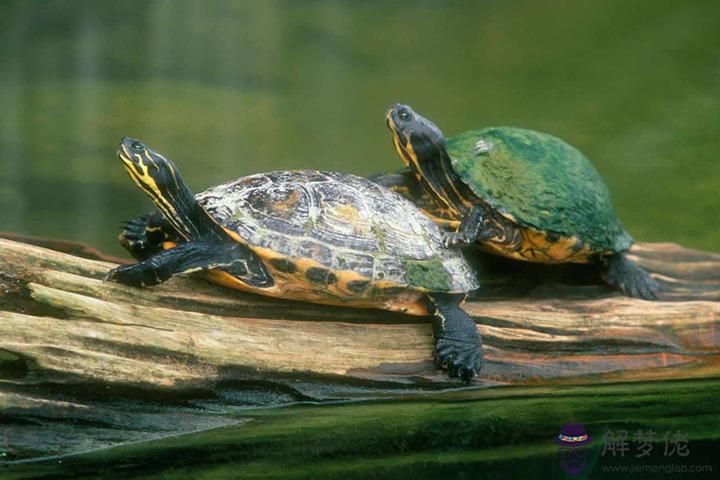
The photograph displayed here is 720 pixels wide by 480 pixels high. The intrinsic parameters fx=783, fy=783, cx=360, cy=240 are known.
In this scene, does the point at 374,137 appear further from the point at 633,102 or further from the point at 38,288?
the point at 38,288

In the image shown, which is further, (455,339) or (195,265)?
(455,339)

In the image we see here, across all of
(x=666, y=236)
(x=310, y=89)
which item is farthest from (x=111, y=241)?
(x=666, y=236)

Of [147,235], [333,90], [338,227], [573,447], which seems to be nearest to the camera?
[573,447]

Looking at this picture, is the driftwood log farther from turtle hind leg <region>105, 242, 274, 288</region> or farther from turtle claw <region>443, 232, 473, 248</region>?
turtle claw <region>443, 232, 473, 248</region>

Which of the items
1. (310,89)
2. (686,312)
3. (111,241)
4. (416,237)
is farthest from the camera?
(310,89)

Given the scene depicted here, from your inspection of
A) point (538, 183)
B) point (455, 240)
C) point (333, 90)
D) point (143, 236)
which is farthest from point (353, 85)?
point (143, 236)

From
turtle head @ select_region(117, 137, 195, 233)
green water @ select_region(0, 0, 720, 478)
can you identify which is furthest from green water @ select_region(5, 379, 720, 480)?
green water @ select_region(0, 0, 720, 478)

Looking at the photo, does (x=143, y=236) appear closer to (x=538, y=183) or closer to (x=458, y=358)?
(x=458, y=358)
